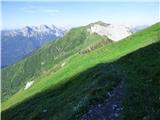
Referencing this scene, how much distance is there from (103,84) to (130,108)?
759 cm

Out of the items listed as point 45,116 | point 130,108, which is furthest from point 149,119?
point 45,116

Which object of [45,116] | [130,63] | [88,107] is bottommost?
[45,116]

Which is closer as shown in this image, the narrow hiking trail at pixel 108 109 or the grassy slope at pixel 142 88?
the grassy slope at pixel 142 88

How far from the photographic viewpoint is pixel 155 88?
3153cm

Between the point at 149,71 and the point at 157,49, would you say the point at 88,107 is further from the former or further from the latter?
the point at 157,49

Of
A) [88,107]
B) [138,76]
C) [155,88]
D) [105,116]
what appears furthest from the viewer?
[138,76]

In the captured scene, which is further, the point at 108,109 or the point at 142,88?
the point at 142,88

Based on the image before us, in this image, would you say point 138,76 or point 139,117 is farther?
point 138,76

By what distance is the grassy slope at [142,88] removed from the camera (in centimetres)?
2628

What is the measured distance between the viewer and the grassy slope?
26.3 m

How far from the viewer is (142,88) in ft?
104

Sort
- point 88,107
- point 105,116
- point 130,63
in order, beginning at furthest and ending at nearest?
point 130,63, point 88,107, point 105,116

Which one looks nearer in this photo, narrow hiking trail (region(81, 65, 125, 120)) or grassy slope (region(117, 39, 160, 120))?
grassy slope (region(117, 39, 160, 120))

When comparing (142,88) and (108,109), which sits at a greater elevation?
(142,88)
